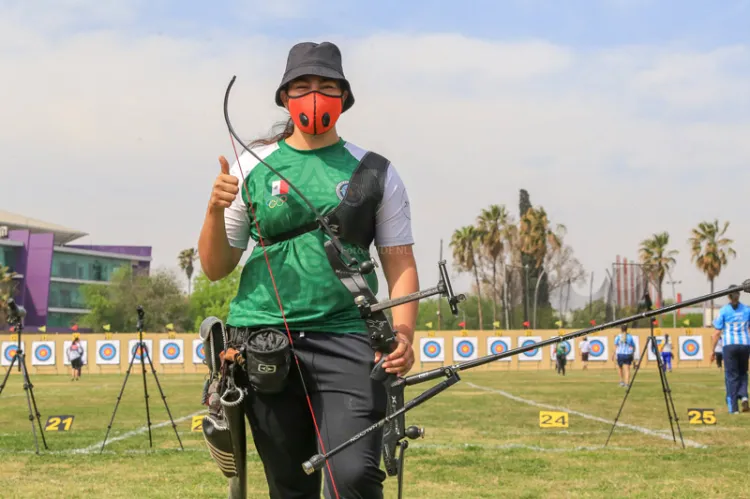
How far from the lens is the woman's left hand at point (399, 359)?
3.56 metres

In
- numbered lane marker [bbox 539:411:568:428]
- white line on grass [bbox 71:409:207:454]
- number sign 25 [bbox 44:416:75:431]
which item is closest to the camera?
white line on grass [bbox 71:409:207:454]

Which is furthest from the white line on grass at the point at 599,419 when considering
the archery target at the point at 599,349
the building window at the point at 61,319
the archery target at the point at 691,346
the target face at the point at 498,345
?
the building window at the point at 61,319

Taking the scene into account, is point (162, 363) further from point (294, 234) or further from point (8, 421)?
point (294, 234)

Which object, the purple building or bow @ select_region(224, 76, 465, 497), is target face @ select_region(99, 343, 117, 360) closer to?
bow @ select_region(224, 76, 465, 497)

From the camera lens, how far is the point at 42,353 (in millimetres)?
53500

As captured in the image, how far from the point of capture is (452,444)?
11.8m

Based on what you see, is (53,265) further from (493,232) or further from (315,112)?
(315,112)

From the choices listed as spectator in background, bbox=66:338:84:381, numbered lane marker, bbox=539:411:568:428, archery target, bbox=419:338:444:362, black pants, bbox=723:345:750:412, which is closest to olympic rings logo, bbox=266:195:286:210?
numbered lane marker, bbox=539:411:568:428

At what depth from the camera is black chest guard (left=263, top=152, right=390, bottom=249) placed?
373cm

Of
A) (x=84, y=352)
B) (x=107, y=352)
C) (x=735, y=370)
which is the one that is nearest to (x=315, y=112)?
(x=735, y=370)

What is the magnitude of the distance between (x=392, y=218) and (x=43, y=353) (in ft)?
173

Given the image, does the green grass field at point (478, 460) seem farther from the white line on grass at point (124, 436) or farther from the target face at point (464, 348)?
the target face at point (464, 348)

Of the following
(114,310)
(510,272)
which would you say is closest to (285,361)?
(510,272)

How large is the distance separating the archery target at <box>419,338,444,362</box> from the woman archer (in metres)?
48.3
